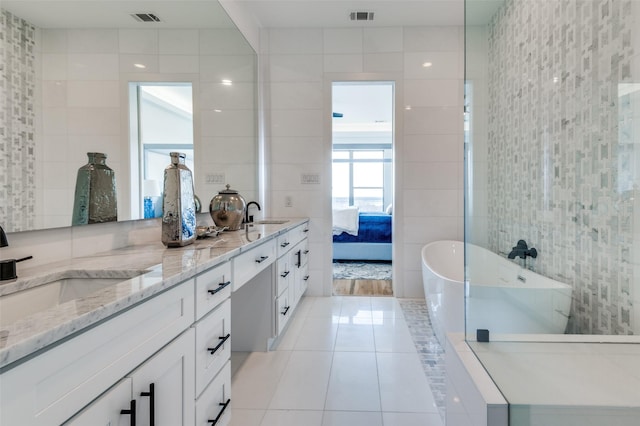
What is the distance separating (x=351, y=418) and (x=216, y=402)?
656 millimetres

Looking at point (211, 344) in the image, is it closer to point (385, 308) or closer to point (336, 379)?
point (336, 379)

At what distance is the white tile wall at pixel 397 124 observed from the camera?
3.34m

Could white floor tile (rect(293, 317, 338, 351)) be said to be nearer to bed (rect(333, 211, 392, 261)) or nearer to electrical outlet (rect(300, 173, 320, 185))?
electrical outlet (rect(300, 173, 320, 185))

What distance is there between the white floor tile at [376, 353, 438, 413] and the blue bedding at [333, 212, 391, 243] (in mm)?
3124

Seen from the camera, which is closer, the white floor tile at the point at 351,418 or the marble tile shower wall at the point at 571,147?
the marble tile shower wall at the point at 571,147

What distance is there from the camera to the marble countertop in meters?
0.52

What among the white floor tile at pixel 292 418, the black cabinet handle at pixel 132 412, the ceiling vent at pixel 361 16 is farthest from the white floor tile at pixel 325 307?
the ceiling vent at pixel 361 16

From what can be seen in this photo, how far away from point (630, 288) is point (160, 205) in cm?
213

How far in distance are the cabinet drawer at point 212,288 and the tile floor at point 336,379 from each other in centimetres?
68

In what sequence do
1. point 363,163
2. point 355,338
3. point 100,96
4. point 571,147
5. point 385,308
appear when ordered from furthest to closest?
1. point 363,163
2. point 385,308
3. point 355,338
4. point 571,147
5. point 100,96

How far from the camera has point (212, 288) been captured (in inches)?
47.6

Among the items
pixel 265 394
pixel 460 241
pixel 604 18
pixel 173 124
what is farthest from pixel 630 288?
pixel 173 124

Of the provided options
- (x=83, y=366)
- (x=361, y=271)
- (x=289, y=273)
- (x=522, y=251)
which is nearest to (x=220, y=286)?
(x=83, y=366)

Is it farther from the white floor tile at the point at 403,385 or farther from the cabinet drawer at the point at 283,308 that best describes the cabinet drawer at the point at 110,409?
the cabinet drawer at the point at 283,308
